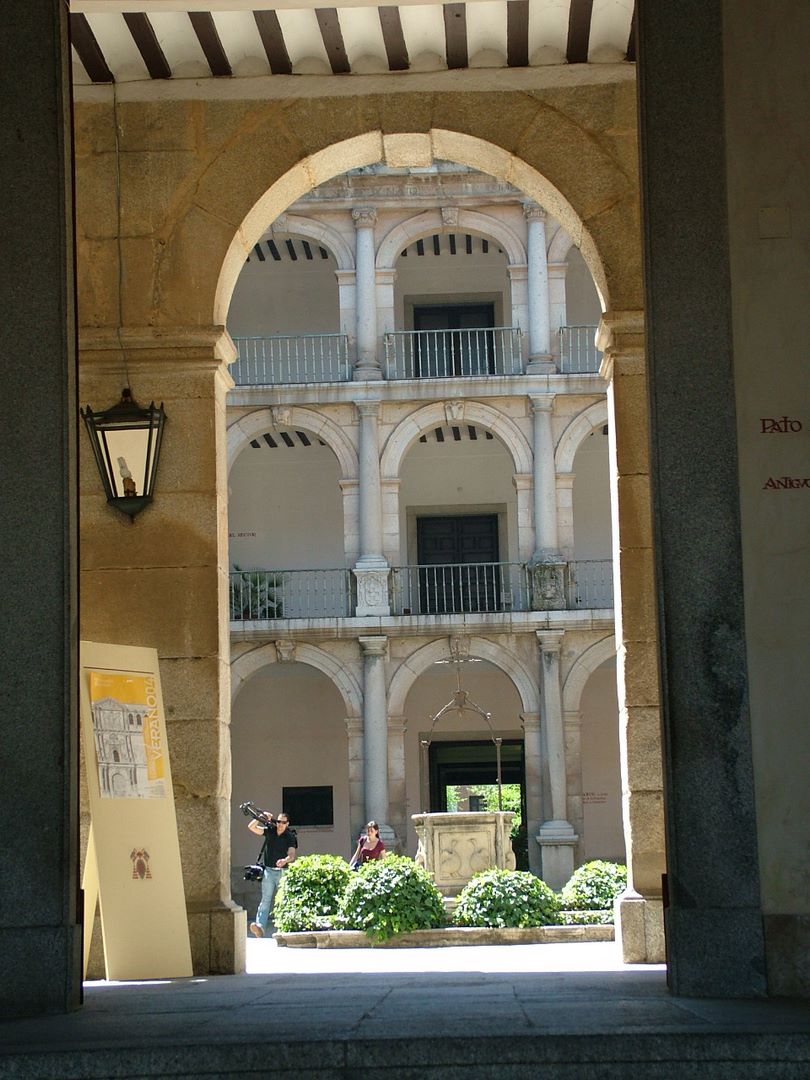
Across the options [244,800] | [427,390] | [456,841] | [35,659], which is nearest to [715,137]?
[35,659]

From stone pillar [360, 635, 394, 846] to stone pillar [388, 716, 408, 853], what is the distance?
0.33 feet

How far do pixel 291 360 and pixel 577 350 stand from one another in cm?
517

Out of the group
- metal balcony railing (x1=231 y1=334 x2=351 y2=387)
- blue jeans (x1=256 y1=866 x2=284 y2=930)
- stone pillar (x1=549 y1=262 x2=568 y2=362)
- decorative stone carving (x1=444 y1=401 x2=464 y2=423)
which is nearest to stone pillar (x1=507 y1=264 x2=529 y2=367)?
stone pillar (x1=549 y1=262 x2=568 y2=362)

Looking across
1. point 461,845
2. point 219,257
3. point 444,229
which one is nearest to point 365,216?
point 444,229

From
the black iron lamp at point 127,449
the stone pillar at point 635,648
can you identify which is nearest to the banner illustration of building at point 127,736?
the black iron lamp at point 127,449

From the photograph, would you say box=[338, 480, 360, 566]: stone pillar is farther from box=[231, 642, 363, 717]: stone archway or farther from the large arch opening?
box=[231, 642, 363, 717]: stone archway

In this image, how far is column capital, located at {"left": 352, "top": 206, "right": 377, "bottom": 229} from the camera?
89.5 ft

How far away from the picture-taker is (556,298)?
1077 inches

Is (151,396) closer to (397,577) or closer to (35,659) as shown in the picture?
(35,659)

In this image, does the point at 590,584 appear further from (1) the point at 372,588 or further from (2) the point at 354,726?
(2) the point at 354,726

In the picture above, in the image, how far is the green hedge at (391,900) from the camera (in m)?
14.1

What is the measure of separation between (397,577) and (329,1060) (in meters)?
23.2

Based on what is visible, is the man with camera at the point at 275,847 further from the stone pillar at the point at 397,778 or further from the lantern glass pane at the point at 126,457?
the lantern glass pane at the point at 126,457

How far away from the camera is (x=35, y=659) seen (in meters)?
5.41
